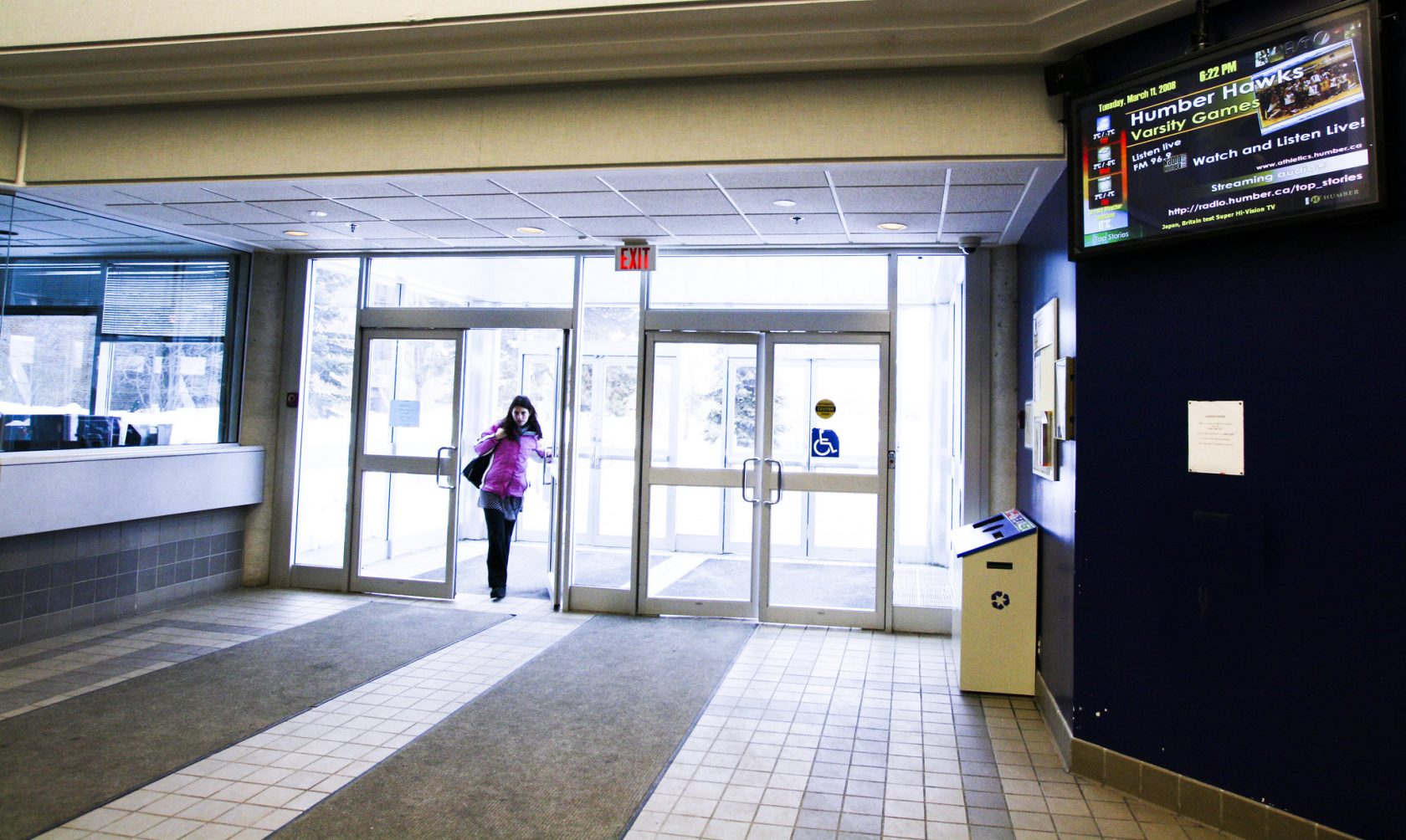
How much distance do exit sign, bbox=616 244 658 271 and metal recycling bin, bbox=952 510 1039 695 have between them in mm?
2907

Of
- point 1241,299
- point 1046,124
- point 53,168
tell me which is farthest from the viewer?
point 53,168

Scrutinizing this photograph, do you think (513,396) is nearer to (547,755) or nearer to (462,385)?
(462,385)

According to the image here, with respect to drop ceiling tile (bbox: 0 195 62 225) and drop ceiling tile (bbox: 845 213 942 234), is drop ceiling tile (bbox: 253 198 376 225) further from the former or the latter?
drop ceiling tile (bbox: 845 213 942 234)

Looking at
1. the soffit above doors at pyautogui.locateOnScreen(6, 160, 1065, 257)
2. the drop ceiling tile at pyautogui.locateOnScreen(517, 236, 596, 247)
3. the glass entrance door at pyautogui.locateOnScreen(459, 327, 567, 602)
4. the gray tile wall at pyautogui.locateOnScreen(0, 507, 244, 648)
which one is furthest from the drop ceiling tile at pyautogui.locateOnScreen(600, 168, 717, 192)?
the gray tile wall at pyautogui.locateOnScreen(0, 507, 244, 648)

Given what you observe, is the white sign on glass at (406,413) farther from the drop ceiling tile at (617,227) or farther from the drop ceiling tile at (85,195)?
the drop ceiling tile at (85,195)

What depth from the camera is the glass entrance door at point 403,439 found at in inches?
253

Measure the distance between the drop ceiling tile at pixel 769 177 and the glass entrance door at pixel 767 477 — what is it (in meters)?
1.69

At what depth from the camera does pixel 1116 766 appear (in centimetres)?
328

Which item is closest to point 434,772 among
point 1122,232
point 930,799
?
point 930,799

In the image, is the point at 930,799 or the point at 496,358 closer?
the point at 930,799

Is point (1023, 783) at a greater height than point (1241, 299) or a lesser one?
lesser

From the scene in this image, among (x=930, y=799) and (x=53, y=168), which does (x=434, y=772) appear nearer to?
(x=930, y=799)

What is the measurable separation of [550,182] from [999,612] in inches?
131

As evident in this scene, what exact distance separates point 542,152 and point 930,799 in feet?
11.3
